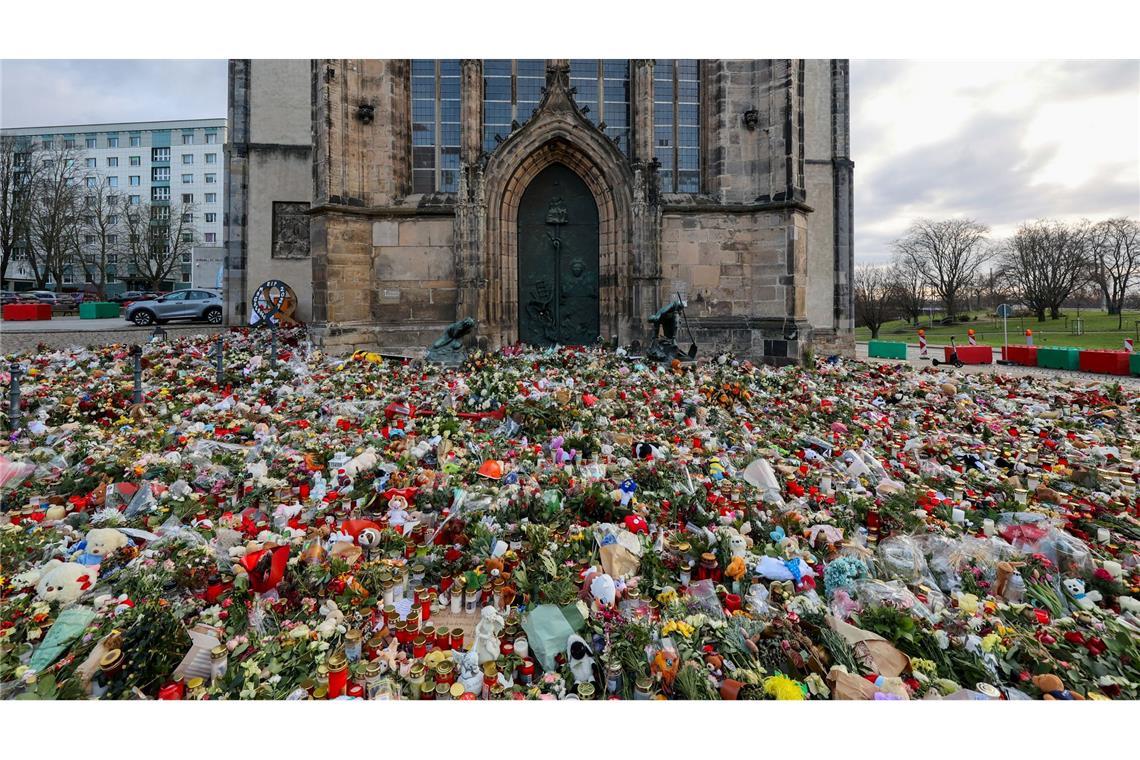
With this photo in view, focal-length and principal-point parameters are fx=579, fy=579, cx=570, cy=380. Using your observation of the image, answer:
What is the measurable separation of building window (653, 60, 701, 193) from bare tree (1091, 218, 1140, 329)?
3920 centimetres

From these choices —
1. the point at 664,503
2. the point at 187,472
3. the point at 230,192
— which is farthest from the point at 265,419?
the point at 230,192

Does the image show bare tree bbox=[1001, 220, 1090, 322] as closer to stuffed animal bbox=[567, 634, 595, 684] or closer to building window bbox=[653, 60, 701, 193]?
building window bbox=[653, 60, 701, 193]

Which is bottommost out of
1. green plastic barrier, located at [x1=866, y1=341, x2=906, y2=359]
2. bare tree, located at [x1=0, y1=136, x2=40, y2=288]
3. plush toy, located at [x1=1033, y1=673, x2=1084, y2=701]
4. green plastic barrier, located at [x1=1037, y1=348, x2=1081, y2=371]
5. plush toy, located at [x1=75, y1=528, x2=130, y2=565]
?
plush toy, located at [x1=1033, y1=673, x2=1084, y2=701]

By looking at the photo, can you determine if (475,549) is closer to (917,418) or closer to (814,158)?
(917,418)

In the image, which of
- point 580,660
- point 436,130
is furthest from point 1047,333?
point 580,660

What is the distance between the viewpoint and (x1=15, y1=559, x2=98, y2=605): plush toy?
309 cm

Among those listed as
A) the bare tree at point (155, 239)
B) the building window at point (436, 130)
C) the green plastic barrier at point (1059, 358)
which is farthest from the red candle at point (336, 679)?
the bare tree at point (155, 239)

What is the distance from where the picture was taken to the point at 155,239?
137ft

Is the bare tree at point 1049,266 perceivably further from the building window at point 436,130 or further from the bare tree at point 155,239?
the bare tree at point 155,239

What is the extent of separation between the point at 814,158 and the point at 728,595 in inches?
597

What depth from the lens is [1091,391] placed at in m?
9.31

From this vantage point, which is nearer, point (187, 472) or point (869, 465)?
point (187, 472)

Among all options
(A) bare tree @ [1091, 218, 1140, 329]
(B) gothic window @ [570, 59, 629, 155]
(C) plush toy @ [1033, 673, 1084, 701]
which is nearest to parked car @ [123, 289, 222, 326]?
(B) gothic window @ [570, 59, 629, 155]

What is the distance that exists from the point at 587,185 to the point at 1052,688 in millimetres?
10302
